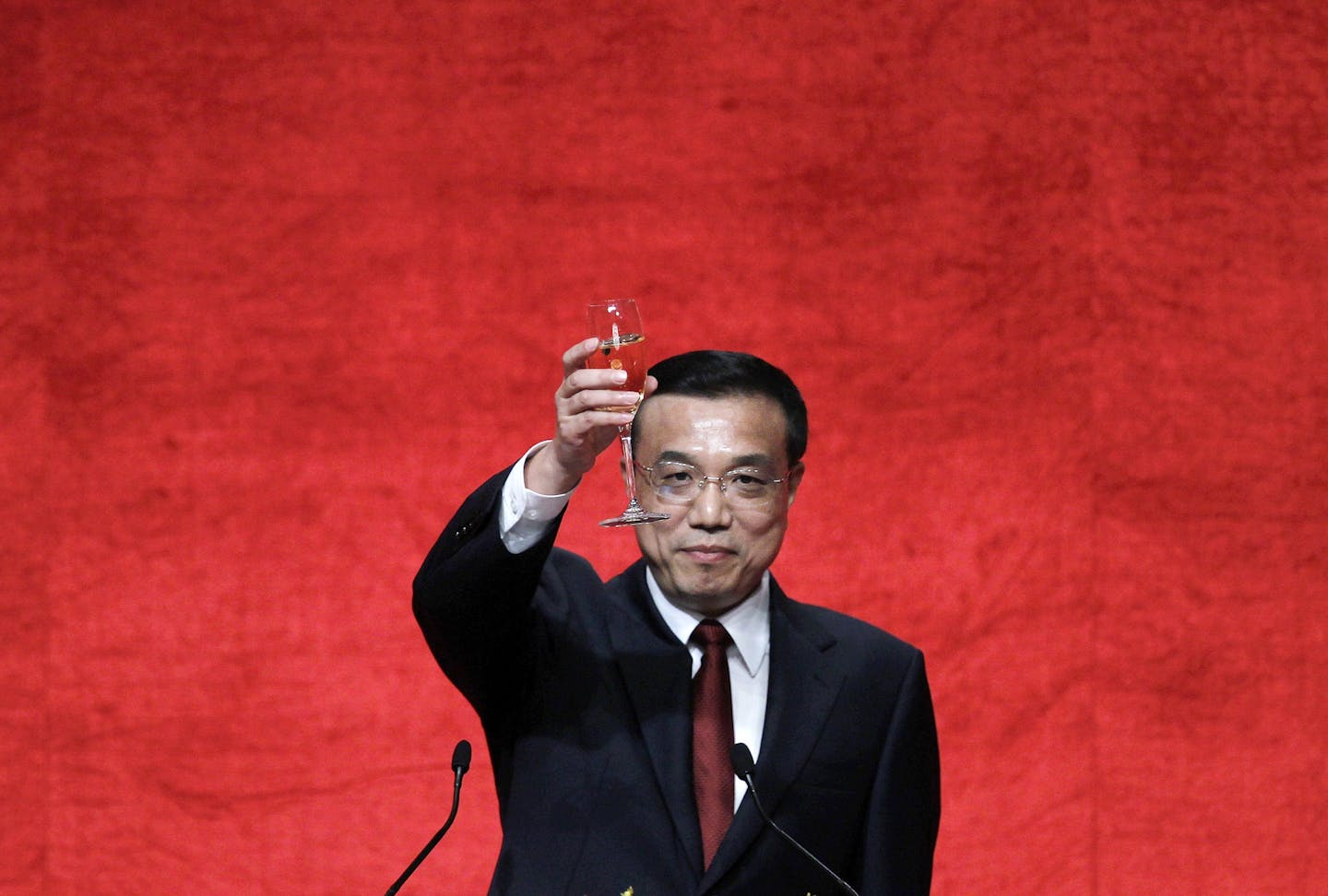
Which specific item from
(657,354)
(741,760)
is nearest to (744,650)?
(741,760)

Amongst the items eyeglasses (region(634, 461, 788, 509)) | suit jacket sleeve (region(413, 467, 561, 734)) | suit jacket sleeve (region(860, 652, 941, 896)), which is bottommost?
suit jacket sleeve (region(860, 652, 941, 896))

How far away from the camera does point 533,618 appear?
1716 millimetres

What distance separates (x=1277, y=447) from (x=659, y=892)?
1.81 m

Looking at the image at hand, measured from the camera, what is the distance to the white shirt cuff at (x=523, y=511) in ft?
4.95

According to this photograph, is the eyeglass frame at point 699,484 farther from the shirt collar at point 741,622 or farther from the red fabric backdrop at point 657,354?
the red fabric backdrop at point 657,354

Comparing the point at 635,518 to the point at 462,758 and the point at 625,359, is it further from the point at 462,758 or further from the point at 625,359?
the point at 462,758

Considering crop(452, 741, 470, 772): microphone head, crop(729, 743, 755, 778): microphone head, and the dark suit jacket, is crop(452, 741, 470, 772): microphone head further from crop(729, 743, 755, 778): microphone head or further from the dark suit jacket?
crop(729, 743, 755, 778): microphone head

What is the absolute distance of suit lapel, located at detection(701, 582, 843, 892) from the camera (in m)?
1.60

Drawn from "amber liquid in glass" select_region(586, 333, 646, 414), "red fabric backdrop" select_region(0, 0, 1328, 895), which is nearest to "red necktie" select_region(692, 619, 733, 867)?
"amber liquid in glass" select_region(586, 333, 646, 414)

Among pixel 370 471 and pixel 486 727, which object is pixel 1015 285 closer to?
pixel 370 471

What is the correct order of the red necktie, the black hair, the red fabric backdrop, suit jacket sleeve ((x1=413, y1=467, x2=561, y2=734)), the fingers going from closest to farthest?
the fingers < suit jacket sleeve ((x1=413, y1=467, x2=561, y2=734)) < the red necktie < the black hair < the red fabric backdrop

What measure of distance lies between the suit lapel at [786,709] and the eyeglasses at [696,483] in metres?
0.15

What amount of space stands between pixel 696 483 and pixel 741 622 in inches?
7.1

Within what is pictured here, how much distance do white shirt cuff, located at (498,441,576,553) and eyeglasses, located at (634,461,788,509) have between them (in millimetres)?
200
